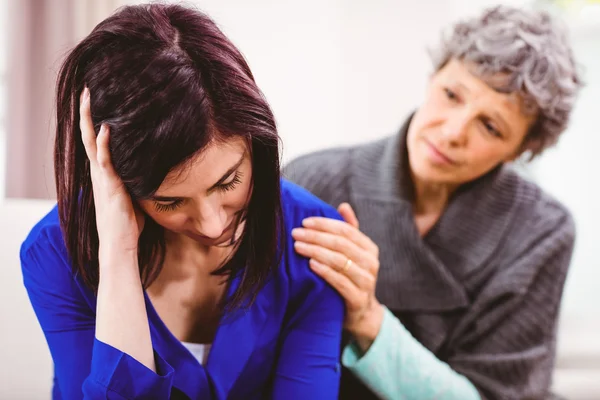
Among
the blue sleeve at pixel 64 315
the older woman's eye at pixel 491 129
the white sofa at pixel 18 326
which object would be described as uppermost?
the older woman's eye at pixel 491 129

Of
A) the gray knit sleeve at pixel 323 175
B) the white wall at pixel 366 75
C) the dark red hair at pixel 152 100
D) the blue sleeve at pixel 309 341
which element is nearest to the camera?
the dark red hair at pixel 152 100

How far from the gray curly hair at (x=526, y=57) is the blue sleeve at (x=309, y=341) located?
50 cm

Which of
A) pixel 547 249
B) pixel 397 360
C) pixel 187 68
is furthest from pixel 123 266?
pixel 547 249

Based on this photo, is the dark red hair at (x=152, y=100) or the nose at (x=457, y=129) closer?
the dark red hair at (x=152, y=100)

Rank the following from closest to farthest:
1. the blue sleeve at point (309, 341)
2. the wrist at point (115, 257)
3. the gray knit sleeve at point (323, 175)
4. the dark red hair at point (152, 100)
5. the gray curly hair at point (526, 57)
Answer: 1. the dark red hair at point (152, 100)
2. the wrist at point (115, 257)
3. the blue sleeve at point (309, 341)
4. the gray curly hair at point (526, 57)
5. the gray knit sleeve at point (323, 175)

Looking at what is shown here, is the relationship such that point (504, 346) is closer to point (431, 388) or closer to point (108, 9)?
point (431, 388)

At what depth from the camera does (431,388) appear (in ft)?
3.19

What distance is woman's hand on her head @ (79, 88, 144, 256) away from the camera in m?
0.59

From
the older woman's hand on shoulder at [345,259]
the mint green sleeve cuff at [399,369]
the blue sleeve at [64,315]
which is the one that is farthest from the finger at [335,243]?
the blue sleeve at [64,315]

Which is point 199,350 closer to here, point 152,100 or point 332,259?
point 332,259

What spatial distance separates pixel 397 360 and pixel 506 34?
1.96 feet

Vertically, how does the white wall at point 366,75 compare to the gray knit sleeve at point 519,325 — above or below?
above

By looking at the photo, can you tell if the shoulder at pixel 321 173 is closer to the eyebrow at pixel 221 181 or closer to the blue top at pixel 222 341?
the blue top at pixel 222 341

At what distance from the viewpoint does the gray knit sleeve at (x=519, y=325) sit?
1.06 metres
